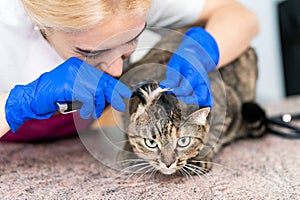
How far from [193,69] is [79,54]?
302 mm

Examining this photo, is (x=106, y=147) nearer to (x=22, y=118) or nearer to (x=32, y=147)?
(x=22, y=118)

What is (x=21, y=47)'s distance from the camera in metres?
1.17

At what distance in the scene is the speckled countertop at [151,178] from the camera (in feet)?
3.45

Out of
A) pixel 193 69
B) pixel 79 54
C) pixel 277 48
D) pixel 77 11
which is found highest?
pixel 77 11

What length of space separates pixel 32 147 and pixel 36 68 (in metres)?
0.44

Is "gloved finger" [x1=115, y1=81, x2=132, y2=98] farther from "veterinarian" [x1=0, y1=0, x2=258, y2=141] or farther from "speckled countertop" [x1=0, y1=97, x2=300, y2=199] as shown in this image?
"speckled countertop" [x1=0, y1=97, x2=300, y2=199]

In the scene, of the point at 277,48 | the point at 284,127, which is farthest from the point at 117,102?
the point at 277,48

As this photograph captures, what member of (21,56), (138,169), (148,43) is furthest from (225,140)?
(21,56)

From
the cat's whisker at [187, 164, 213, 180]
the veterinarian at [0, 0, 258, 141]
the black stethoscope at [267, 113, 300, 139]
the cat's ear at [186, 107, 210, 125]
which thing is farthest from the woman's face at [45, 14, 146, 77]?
the black stethoscope at [267, 113, 300, 139]

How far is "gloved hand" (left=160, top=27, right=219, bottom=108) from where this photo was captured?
1062 mm

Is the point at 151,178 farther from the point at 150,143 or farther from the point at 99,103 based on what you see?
the point at 99,103

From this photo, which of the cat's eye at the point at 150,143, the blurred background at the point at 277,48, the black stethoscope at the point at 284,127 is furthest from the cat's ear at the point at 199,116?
the blurred background at the point at 277,48

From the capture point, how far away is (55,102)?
1008 millimetres

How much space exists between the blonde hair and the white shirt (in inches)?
5.6
